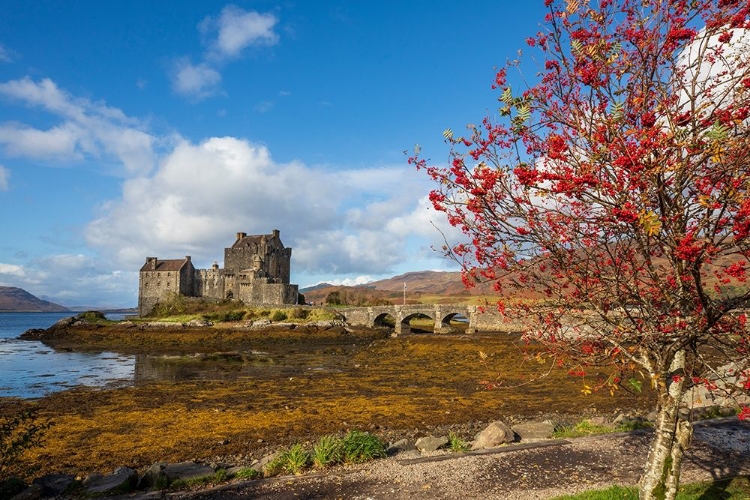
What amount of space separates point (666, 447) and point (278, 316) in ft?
220

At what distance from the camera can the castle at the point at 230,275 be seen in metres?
83.1

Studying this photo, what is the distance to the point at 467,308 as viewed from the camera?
66.2m

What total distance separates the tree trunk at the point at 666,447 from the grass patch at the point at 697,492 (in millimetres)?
1679

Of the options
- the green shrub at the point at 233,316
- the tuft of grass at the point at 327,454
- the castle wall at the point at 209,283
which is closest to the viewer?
the tuft of grass at the point at 327,454

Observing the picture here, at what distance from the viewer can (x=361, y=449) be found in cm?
1019

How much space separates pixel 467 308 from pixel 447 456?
57.6 meters

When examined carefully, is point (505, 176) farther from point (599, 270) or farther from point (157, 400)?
point (157, 400)

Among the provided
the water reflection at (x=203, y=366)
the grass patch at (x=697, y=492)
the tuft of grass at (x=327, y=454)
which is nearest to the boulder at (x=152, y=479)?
the tuft of grass at (x=327, y=454)

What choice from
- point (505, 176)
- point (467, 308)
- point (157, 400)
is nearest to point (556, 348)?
point (505, 176)

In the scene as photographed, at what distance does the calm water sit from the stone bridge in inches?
1339

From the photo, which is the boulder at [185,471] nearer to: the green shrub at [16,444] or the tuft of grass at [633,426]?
the green shrub at [16,444]

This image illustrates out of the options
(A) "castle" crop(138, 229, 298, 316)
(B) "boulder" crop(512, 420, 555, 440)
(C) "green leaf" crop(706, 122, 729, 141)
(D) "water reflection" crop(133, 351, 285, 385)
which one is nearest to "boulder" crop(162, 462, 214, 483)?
(B) "boulder" crop(512, 420, 555, 440)

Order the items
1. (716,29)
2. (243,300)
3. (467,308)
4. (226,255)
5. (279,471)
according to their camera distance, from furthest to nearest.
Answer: (226,255) → (243,300) → (467,308) → (279,471) → (716,29)

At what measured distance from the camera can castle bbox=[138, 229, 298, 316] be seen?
273 ft
